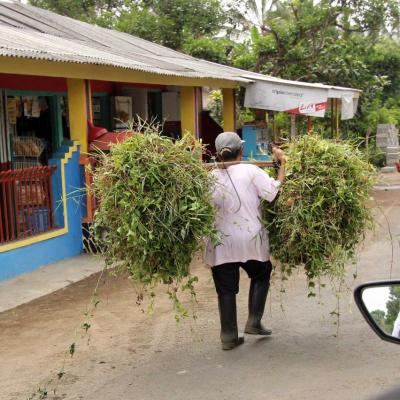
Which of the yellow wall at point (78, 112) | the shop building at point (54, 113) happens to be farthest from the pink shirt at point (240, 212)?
the yellow wall at point (78, 112)

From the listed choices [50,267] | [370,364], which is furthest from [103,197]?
[50,267]

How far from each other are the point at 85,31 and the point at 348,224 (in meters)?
9.53

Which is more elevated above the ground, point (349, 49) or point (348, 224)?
point (349, 49)

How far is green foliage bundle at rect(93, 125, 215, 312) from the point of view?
404cm

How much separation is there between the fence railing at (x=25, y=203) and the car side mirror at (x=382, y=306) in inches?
219

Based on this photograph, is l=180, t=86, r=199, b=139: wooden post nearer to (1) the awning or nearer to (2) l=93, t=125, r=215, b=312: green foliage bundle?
(1) the awning

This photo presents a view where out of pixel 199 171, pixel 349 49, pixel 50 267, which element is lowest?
pixel 50 267

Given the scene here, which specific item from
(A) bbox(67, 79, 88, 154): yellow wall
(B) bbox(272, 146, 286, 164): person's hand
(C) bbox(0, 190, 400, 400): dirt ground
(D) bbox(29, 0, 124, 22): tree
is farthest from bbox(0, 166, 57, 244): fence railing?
(D) bbox(29, 0, 124, 22): tree

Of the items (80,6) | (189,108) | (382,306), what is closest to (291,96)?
(189,108)

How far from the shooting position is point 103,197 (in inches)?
165

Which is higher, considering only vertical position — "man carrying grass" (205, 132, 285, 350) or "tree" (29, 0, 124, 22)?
"tree" (29, 0, 124, 22)

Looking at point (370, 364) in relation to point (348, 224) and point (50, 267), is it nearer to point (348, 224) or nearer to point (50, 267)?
Answer: point (348, 224)

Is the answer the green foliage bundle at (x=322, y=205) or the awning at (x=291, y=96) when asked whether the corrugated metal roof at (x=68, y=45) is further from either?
the green foliage bundle at (x=322, y=205)

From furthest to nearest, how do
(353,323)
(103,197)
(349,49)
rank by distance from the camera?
(349,49)
(353,323)
(103,197)
